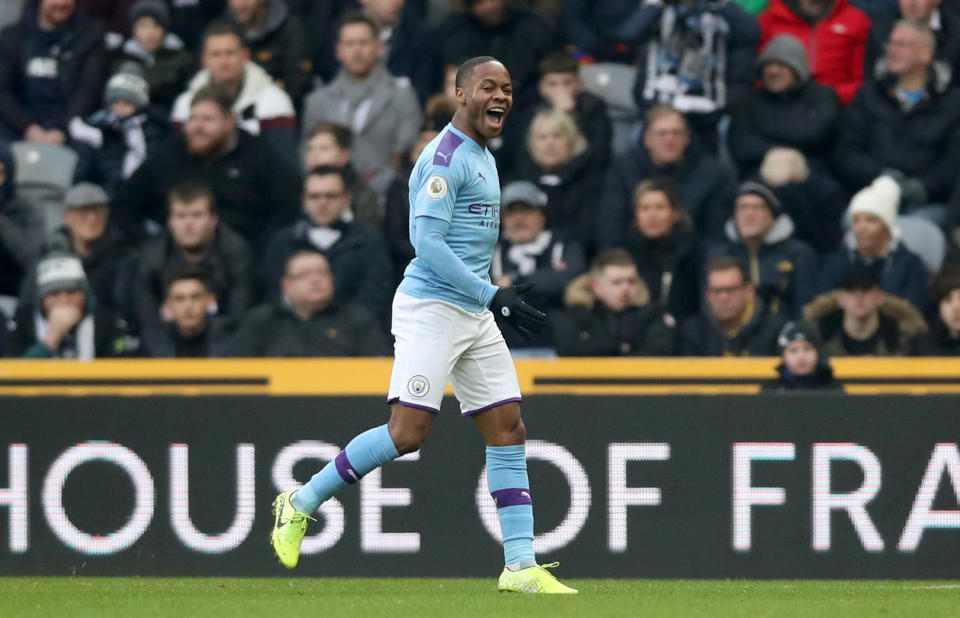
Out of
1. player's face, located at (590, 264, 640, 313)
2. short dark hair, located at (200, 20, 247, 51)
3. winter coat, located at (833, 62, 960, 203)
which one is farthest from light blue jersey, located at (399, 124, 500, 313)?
Result: short dark hair, located at (200, 20, 247, 51)

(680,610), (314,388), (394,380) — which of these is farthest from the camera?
(314,388)

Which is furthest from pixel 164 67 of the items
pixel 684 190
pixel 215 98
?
pixel 684 190

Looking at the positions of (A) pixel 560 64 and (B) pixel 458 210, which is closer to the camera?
(B) pixel 458 210

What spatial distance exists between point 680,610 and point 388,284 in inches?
186

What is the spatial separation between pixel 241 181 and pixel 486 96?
5.01 meters

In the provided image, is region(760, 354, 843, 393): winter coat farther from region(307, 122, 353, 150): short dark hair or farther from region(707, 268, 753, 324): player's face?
region(307, 122, 353, 150): short dark hair

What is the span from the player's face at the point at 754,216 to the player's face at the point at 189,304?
11.0ft

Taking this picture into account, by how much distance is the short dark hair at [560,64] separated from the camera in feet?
37.2

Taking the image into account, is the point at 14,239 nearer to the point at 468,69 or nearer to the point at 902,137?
the point at 468,69

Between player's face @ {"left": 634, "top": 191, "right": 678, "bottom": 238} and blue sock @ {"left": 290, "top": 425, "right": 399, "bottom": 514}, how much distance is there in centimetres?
401

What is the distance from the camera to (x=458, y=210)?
662 centimetres

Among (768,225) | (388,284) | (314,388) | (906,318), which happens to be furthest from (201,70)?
(906,318)

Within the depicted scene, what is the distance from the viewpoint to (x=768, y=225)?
1048 centimetres

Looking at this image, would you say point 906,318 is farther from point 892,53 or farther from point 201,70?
point 201,70
